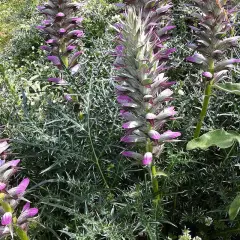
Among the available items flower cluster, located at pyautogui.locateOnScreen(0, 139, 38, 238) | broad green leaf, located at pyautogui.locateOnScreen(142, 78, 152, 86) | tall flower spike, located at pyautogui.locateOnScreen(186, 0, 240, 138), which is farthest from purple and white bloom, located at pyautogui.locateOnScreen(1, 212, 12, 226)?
tall flower spike, located at pyautogui.locateOnScreen(186, 0, 240, 138)

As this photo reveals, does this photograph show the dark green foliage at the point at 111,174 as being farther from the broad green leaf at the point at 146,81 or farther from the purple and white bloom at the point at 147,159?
the broad green leaf at the point at 146,81

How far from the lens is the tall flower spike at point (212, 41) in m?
2.03

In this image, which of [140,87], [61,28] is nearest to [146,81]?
[140,87]

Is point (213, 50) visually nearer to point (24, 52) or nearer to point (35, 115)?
point (35, 115)

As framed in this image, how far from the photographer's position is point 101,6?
4.95 metres

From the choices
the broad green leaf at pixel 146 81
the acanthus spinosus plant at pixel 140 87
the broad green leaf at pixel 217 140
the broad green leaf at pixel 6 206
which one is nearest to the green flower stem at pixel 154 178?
the acanthus spinosus plant at pixel 140 87

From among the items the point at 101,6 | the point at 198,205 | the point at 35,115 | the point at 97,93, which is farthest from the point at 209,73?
the point at 101,6

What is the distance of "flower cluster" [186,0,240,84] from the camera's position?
2021 mm

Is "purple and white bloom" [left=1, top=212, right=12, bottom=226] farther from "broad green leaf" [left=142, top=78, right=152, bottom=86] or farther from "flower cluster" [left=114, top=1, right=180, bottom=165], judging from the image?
"broad green leaf" [left=142, top=78, right=152, bottom=86]

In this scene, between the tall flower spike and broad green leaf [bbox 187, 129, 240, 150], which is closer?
broad green leaf [bbox 187, 129, 240, 150]

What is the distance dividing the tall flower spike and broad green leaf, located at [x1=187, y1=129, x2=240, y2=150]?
403mm

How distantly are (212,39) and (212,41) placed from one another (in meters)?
0.01

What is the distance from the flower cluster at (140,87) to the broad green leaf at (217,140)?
123 mm

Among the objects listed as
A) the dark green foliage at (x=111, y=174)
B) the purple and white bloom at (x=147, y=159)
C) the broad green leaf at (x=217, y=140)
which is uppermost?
the broad green leaf at (x=217, y=140)
